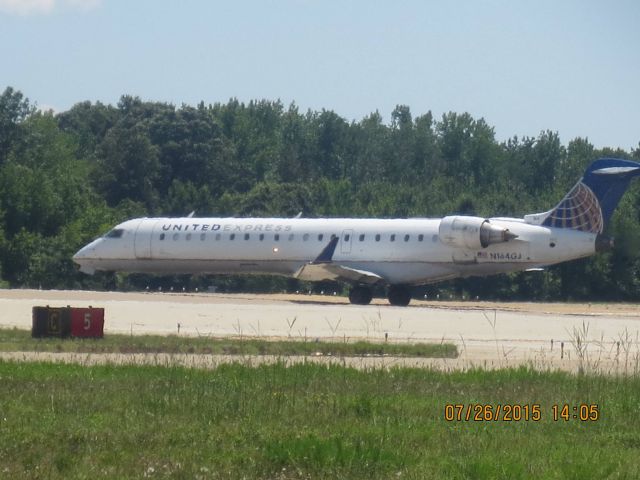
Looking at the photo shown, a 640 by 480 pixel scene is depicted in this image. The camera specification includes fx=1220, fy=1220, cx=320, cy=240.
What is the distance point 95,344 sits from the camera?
24.1 meters

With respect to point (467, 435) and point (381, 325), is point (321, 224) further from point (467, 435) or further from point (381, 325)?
point (467, 435)

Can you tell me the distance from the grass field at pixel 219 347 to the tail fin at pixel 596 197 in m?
18.8

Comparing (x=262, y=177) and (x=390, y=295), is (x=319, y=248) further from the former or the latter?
(x=262, y=177)

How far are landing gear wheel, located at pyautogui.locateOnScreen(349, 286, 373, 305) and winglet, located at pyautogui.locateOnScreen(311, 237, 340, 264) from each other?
154cm

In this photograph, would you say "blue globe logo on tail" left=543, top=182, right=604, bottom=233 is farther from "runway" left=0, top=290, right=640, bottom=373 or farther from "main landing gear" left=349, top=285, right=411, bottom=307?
"main landing gear" left=349, top=285, right=411, bottom=307

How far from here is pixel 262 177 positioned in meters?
114

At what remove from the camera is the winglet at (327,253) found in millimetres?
45375

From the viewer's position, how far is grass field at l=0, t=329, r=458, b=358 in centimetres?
2322

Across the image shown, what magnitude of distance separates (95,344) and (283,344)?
3.73 m

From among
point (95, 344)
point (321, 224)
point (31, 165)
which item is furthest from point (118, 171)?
point (95, 344)

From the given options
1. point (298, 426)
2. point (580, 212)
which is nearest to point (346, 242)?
point (580, 212)
